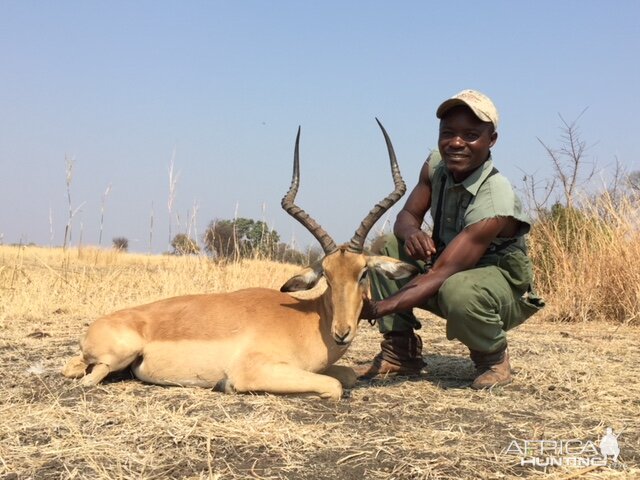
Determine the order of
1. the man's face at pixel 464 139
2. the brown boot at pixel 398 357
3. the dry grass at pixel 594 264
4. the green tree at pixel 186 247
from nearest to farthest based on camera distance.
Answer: the man's face at pixel 464 139 < the brown boot at pixel 398 357 < the dry grass at pixel 594 264 < the green tree at pixel 186 247

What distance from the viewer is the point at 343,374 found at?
16.9 ft

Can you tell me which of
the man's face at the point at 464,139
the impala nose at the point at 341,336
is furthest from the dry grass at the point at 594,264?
the impala nose at the point at 341,336

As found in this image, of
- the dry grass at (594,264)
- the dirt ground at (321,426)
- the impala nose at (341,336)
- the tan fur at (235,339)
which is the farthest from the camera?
the dry grass at (594,264)

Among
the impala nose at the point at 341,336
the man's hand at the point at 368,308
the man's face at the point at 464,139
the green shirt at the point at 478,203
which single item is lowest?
the impala nose at the point at 341,336

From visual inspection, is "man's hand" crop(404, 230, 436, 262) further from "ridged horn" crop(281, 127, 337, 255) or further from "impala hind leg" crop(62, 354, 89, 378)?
"impala hind leg" crop(62, 354, 89, 378)

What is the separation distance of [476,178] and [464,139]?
1.04ft

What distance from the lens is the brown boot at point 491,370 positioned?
5023 millimetres

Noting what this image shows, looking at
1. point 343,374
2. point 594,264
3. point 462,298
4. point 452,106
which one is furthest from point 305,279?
point 594,264

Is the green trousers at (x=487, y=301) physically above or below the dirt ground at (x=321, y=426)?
above

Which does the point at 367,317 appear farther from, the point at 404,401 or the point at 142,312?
the point at 142,312

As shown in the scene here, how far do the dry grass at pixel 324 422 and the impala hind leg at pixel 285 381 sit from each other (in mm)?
88

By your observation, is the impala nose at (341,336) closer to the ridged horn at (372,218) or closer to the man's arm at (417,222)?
the ridged horn at (372,218)

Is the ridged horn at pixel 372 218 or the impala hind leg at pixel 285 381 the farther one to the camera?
the ridged horn at pixel 372 218

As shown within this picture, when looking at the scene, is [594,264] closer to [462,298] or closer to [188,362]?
[462,298]
